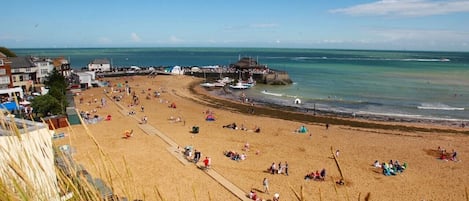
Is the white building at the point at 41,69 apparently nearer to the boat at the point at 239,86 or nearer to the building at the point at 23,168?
the boat at the point at 239,86

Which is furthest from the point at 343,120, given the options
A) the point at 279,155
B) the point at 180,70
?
the point at 180,70

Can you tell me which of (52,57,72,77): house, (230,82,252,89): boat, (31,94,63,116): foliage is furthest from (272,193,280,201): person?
(52,57,72,77): house

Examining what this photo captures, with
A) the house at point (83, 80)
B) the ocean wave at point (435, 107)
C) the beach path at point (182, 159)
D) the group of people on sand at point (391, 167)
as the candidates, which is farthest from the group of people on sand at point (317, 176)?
the house at point (83, 80)

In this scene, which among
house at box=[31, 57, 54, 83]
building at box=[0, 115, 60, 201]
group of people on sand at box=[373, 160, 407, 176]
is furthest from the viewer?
house at box=[31, 57, 54, 83]

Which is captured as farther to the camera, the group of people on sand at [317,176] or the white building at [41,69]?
the white building at [41,69]

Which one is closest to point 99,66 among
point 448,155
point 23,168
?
point 448,155

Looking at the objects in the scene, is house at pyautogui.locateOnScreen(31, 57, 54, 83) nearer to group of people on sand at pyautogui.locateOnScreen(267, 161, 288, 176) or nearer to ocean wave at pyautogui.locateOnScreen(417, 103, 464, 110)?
group of people on sand at pyautogui.locateOnScreen(267, 161, 288, 176)
